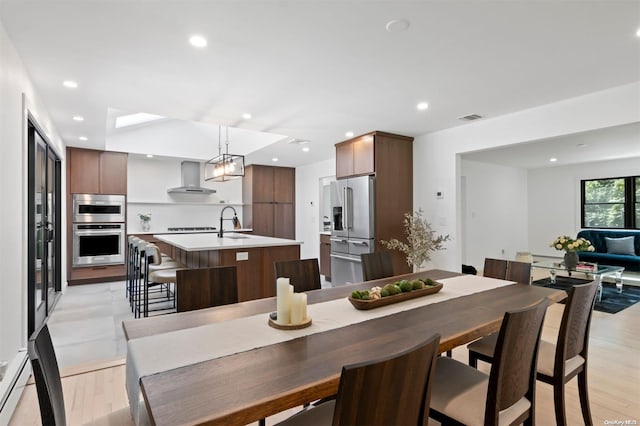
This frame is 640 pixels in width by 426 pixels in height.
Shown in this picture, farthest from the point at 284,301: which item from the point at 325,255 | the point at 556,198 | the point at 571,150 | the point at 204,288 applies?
the point at 556,198

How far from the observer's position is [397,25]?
2.18m

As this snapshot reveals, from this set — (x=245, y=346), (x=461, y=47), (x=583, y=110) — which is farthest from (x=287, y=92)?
(x=583, y=110)

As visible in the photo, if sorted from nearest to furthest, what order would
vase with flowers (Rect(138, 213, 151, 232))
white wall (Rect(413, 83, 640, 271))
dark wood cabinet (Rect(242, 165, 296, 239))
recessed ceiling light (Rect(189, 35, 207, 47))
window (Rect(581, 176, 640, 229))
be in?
recessed ceiling light (Rect(189, 35, 207, 47)), white wall (Rect(413, 83, 640, 271)), window (Rect(581, 176, 640, 229)), vase with flowers (Rect(138, 213, 151, 232)), dark wood cabinet (Rect(242, 165, 296, 239))

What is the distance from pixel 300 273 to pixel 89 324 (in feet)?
9.33

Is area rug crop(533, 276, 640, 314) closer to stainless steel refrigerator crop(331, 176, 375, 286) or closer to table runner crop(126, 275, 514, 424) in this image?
stainless steel refrigerator crop(331, 176, 375, 286)

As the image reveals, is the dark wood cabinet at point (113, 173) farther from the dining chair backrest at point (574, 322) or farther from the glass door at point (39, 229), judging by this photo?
the dining chair backrest at point (574, 322)

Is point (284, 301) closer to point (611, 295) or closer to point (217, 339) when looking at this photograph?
point (217, 339)

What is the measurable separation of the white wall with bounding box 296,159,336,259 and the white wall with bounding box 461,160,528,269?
3.05 m

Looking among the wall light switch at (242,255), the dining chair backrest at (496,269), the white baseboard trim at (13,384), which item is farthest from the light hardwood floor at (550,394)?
the wall light switch at (242,255)

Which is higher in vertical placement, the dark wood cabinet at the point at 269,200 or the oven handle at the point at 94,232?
the dark wood cabinet at the point at 269,200

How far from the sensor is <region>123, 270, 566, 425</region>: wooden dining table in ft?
3.02

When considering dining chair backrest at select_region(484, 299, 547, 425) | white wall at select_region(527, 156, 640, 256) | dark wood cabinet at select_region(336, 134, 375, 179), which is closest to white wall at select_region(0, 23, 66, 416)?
dining chair backrest at select_region(484, 299, 547, 425)

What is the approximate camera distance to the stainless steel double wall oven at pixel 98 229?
19.4ft

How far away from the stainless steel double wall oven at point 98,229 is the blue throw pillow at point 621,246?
940 centimetres
